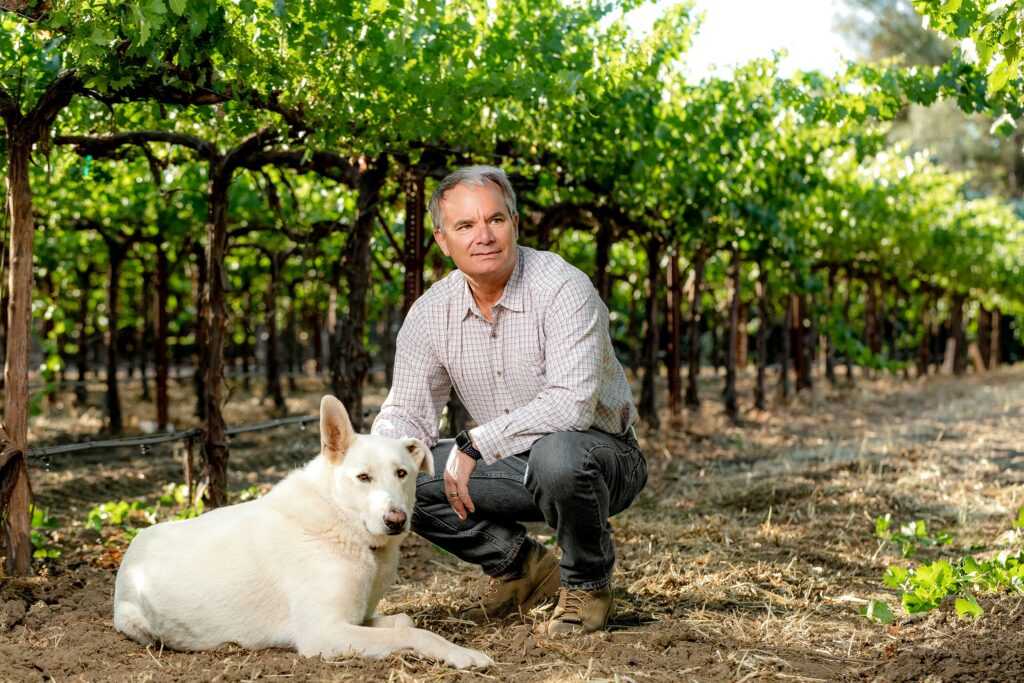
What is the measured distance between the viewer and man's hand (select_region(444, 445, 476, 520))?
13.6ft

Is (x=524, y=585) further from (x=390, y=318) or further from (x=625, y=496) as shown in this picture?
(x=390, y=318)

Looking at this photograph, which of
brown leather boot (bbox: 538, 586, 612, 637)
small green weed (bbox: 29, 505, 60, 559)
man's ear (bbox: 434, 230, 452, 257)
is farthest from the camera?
small green weed (bbox: 29, 505, 60, 559)

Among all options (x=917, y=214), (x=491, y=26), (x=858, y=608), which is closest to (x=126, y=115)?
(x=491, y=26)

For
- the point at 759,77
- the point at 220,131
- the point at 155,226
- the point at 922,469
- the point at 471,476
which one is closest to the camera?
the point at 471,476

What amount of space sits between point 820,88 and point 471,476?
22.8 ft

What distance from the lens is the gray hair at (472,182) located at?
13.8 feet

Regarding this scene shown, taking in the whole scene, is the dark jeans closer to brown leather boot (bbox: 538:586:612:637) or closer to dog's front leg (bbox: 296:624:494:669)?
brown leather boot (bbox: 538:586:612:637)

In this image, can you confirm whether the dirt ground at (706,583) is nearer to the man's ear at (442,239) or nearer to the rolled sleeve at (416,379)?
the rolled sleeve at (416,379)

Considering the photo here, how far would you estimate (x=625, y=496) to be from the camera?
4.43 metres

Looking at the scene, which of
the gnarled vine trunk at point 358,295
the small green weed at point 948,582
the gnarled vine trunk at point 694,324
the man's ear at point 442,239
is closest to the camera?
the man's ear at point 442,239

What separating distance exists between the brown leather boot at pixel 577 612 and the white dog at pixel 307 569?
0.53m

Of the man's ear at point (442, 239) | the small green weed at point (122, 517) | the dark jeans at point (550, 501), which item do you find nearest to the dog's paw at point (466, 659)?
the dark jeans at point (550, 501)

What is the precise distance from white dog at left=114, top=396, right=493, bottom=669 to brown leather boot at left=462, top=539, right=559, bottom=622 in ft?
2.26

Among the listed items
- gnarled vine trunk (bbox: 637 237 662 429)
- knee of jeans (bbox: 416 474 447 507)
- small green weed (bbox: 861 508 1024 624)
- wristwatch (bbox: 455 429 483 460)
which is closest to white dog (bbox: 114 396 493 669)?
wristwatch (bbox: 455 429 483 460)
